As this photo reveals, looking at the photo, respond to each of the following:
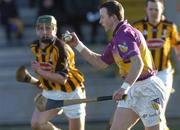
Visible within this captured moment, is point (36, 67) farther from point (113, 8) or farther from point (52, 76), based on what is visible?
point (113, 8)

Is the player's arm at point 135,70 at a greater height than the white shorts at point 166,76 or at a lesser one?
greater

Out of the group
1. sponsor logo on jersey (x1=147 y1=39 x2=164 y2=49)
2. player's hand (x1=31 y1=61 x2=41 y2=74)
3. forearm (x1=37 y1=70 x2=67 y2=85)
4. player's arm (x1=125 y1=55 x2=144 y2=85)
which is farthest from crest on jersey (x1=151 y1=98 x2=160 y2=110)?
sponsor logo on jersey (x1=147 y1=39 x2=164 y2=49)

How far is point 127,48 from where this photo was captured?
23.9ft

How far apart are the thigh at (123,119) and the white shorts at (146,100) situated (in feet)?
0.15

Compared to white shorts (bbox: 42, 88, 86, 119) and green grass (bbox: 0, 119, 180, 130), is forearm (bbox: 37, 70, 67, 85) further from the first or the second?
green grass (bbox: 0, 119, 180, 130)

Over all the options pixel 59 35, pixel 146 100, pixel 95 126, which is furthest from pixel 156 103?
pixel 59 35

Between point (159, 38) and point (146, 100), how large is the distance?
233 centimetres

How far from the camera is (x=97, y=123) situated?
1190cm

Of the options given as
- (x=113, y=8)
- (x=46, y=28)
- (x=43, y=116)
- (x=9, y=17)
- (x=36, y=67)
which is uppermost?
(x=113, y=8)

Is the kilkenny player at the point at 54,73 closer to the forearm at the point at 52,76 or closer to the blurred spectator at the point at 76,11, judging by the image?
the forearm at the point at 52,76

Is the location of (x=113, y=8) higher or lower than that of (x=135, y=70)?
higher

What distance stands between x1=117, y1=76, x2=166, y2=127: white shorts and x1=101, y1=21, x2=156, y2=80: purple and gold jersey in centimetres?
9

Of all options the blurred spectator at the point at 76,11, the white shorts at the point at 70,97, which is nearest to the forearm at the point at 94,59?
the white shorts at the point at 70,97

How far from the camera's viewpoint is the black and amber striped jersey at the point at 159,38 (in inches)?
385
